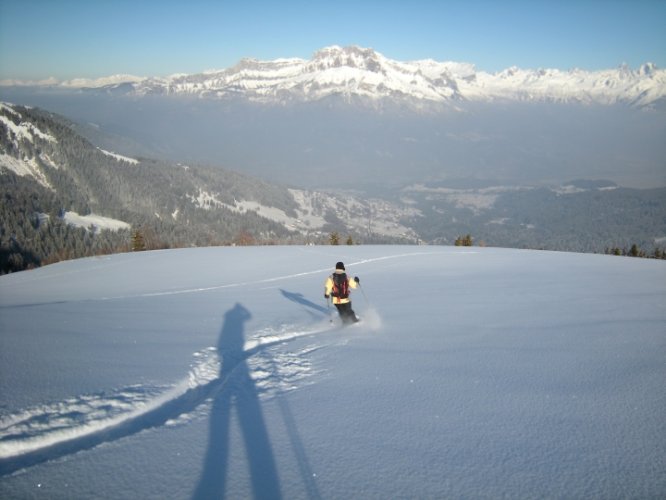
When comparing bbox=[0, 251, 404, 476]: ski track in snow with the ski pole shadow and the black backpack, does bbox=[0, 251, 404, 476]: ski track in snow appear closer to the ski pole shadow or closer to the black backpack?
the ski pole shadow

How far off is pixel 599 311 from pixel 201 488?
11.3 metres

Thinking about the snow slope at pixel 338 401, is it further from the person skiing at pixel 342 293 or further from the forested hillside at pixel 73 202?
the forested hillside at pixel 73 202

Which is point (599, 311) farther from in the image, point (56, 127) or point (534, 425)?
point (56, 127)

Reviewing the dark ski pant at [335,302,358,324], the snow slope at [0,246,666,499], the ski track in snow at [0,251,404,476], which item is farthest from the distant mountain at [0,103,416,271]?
the ski track in snow at [0,251,404,476]

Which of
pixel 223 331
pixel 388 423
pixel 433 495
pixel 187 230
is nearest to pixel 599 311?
pixel 388 423

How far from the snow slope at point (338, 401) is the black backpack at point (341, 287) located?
919 mm

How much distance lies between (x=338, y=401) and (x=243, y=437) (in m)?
1.53

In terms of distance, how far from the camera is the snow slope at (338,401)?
4281 mm

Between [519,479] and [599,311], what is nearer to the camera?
[519,479]

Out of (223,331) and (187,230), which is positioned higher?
(187,230)

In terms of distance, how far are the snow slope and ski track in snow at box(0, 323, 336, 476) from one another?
0.03m

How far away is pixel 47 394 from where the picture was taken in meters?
6.10

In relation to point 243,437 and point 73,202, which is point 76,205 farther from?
point 243,437

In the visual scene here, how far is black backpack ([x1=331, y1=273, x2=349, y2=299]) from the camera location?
37.0ft
